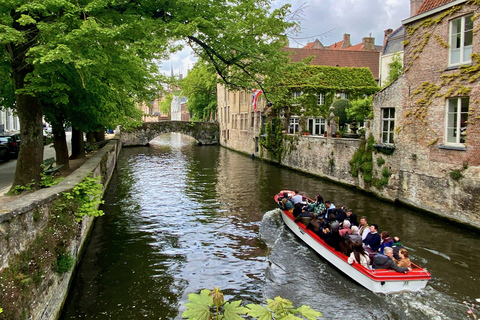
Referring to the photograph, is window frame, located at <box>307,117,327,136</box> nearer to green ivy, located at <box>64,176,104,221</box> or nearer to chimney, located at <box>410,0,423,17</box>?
chimney, located at <box>410,0,423,17</box>

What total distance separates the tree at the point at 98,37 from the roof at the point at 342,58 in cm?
2351

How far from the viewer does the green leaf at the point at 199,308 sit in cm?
289

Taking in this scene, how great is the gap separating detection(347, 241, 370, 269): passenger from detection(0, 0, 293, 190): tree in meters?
6.14

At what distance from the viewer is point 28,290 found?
5.36 meters

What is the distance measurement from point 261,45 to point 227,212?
687 centimetres

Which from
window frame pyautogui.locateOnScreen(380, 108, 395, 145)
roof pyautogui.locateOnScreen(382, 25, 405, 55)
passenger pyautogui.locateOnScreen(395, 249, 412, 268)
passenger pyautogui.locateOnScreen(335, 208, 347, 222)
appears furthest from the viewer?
roof pyautogui.locateOnScreen(382, 25, 405, 55)

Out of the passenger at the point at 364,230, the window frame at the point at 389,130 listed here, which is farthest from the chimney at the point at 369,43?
the passenger at the point at 364,230

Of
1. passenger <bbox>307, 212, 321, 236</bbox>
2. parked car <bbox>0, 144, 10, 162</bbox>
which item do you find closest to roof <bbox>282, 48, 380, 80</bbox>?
parked car <bbox>0, 144, 10, 162</bbox>

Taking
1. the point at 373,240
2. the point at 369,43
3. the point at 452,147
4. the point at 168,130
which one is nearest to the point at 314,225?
the point at 373,240

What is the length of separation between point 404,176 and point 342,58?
23814 mm

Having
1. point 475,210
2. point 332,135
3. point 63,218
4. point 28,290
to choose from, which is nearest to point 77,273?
point 63,218

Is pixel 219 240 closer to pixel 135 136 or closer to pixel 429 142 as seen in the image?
pixel 429 142

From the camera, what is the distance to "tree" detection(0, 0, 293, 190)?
287 inches

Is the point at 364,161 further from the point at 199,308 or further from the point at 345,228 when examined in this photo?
the point at 199,308
